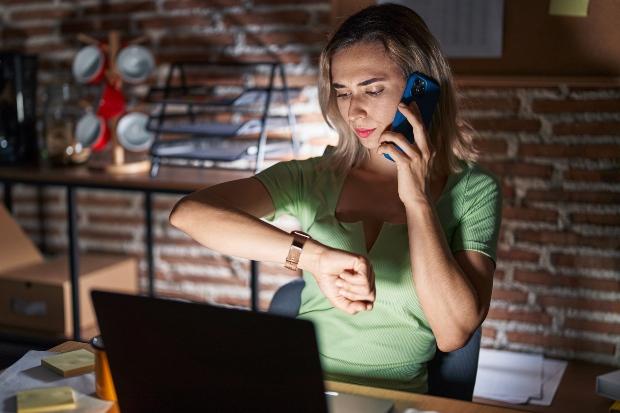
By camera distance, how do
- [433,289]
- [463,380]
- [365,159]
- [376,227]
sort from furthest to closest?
[365,159] < [376,227] < [463,380] < [433,289]

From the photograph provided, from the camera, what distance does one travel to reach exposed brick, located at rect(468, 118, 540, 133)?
256cm

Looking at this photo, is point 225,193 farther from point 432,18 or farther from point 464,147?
point 432,18

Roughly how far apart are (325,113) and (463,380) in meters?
0.63

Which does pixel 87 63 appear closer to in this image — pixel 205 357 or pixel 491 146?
pixel 491 146

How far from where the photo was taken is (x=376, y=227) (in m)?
1.60

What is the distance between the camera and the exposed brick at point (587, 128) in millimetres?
2471

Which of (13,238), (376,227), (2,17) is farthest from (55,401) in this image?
(2,17)

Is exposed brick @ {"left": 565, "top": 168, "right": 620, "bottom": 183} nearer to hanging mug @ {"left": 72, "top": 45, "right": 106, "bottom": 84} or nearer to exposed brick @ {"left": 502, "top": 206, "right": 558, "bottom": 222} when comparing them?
exposed brick @ {"left": 502, "top": 206, "right": 558, "bottom": 222}

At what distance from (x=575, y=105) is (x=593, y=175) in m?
0.23

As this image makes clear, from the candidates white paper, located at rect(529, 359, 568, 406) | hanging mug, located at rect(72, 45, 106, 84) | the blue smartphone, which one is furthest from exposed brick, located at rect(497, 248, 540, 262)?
hanging mug, located at rect(72, 45, 106, 84)

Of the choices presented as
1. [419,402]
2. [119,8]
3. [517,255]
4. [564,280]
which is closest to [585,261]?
[564,280]

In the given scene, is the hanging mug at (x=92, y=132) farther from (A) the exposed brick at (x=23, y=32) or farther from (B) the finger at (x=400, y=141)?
(B) the finger at (x=400, y=141)

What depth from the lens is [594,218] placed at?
253 cm

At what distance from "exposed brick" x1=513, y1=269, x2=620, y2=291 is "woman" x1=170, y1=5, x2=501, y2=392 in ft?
3.55
